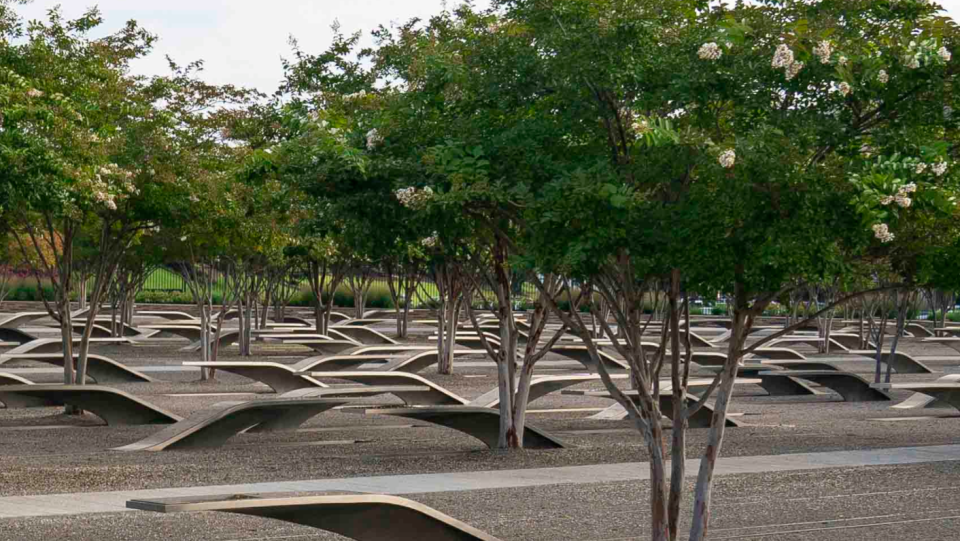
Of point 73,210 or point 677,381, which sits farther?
point 73,210

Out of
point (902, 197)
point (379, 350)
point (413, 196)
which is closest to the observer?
point (902, 197)

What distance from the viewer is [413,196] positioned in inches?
288

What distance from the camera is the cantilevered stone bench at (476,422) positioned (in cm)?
1391

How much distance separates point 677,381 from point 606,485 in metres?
4.14

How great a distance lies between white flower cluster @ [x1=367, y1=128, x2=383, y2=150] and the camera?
330 inches

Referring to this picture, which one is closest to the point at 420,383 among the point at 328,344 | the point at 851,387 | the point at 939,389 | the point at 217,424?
the point at 217,424

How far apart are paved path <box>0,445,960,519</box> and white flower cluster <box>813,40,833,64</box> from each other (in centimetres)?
520

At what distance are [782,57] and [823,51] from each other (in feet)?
0.75

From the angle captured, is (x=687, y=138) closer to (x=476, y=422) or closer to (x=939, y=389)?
(x=476, y=422)

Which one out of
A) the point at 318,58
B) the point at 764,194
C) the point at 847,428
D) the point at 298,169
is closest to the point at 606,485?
the point at 298,169

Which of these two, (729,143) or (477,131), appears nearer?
(729,143)

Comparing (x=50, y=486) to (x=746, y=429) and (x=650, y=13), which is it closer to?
(x=650, y=13)

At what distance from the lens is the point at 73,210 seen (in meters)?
15.8

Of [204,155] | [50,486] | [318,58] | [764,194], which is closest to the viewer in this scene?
[764,194]
